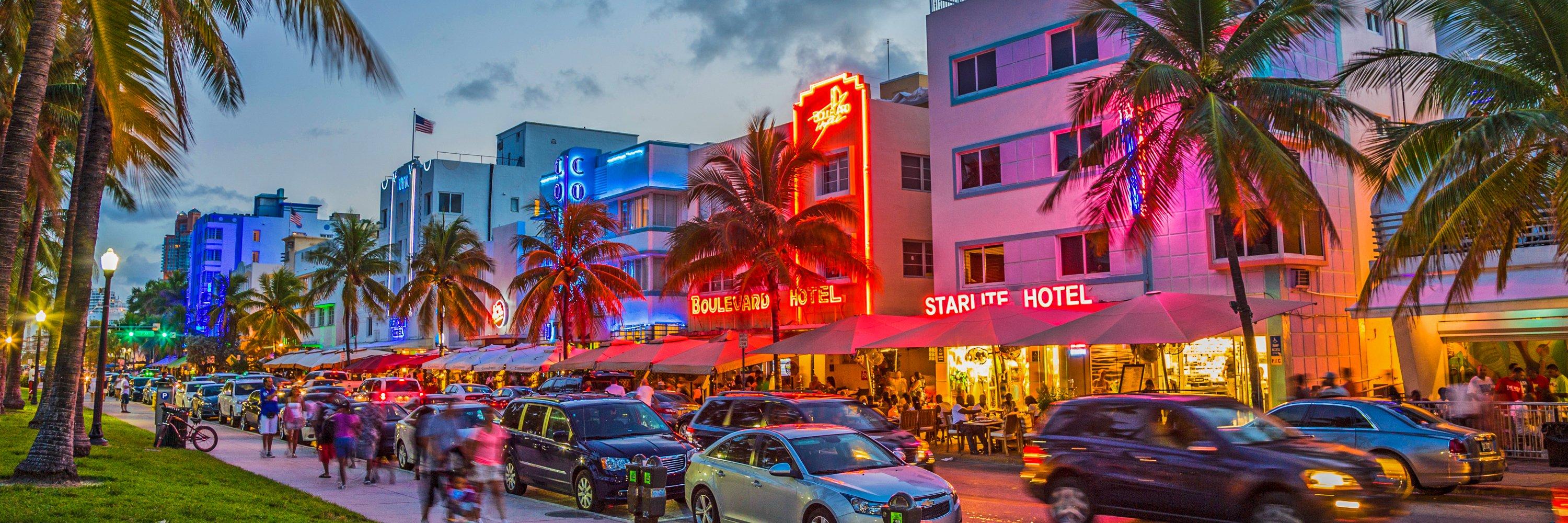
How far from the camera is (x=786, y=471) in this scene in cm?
1133

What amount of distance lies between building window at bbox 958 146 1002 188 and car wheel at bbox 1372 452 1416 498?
15.1m

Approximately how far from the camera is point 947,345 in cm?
2247

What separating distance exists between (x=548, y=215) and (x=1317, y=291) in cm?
3157

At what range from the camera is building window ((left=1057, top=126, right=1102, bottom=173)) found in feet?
87.4

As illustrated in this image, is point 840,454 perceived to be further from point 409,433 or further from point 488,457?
point 409,433

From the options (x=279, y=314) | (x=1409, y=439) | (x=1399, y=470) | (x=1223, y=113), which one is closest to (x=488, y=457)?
(x=1399, y=470)

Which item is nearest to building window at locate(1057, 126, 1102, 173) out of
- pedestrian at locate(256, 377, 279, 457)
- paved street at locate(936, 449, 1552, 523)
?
paved street at locate(936, 449, 1552, 523)

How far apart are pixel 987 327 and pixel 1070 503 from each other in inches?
413

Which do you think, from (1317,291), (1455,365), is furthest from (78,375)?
(1455,365)

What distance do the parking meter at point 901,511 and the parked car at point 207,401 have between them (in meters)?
35.0

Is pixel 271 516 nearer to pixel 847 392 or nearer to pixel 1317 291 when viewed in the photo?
pixel 847 392

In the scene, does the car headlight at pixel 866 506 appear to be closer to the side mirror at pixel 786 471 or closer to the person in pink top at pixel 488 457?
the side mirror at pixel 786 471

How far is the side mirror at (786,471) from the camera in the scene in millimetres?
11297

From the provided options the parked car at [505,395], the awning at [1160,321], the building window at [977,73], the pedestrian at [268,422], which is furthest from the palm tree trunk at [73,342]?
the building window at [977,73]
